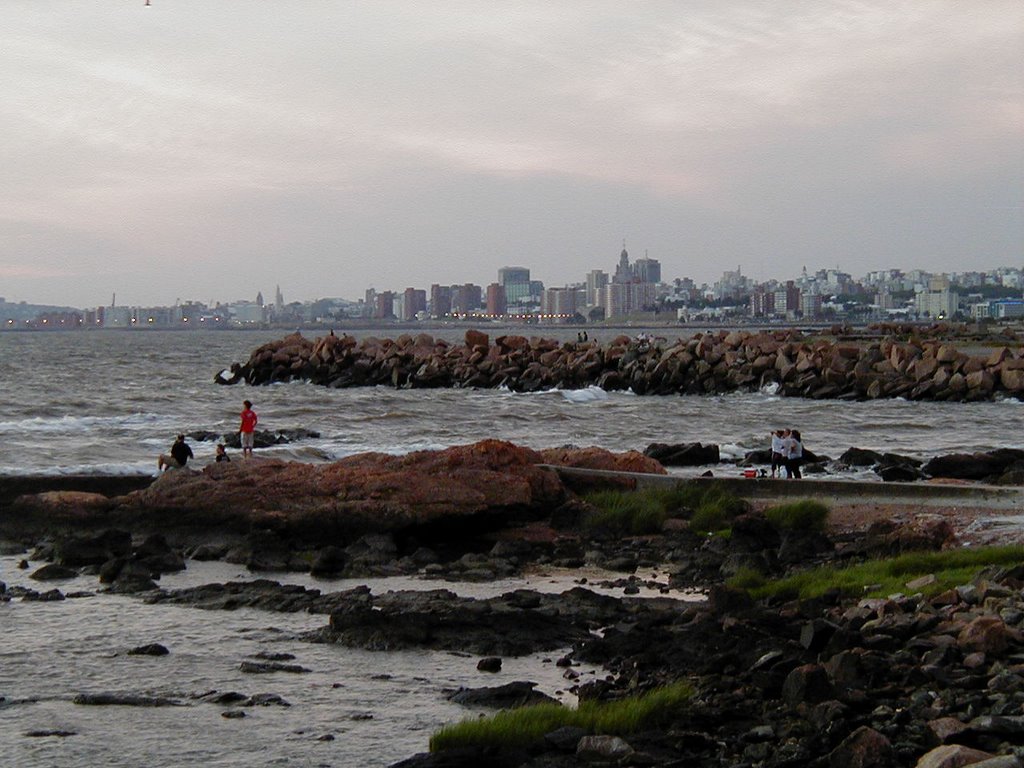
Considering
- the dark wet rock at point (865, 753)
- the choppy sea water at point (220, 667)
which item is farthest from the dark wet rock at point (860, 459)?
the dark wet rock at point (865, 753)

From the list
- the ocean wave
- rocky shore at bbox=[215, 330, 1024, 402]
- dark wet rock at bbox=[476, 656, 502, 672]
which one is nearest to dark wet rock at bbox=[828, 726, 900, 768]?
dark wet rock at bbox=[476, 656, 502, 672]

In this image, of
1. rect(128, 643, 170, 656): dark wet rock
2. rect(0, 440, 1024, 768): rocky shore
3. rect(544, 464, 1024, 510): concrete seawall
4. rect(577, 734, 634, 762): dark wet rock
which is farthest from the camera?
rect(544, 464, 1024, 510): concrete seawall

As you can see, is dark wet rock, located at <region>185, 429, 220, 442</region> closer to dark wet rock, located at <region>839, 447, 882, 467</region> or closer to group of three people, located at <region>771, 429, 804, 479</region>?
dark wet rock, located at <region>839, 447, 882, 467</region>

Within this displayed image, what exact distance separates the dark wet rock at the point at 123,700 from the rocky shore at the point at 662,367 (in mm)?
41028

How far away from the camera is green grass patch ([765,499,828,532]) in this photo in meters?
17.4

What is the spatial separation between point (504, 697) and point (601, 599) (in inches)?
132

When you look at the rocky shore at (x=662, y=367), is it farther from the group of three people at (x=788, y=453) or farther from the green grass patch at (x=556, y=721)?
the green grass patch at (x=556, y=721)

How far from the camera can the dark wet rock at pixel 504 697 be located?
10258 mm

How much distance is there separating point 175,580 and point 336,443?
58.6 ft

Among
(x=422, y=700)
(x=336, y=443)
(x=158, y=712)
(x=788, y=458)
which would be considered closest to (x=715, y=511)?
(x=788, y=458)

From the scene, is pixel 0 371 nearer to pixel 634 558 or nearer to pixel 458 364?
pixel 458 364

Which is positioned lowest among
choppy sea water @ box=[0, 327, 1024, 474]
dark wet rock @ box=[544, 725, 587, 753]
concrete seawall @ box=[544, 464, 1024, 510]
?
choppy sea water @ box=[0, 327, 1024, 474]

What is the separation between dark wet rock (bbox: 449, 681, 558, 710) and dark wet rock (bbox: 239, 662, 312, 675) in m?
1.56

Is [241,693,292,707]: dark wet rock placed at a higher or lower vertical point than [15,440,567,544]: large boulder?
lower
